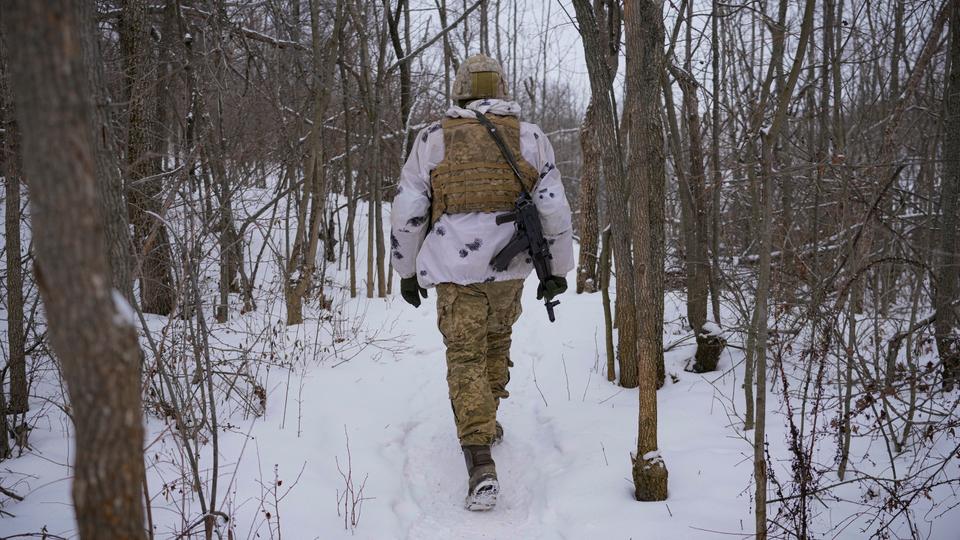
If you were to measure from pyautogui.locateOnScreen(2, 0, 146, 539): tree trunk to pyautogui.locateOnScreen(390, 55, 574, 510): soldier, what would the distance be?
2.08 metres

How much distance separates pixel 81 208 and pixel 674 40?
3.65 metres

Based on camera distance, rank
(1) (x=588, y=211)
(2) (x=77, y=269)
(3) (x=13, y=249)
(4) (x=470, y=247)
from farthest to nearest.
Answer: (1) (x=588, y=211), (3) (x=13, y=249), (4) (x=470, y=247), (2) (x=77, y=269)

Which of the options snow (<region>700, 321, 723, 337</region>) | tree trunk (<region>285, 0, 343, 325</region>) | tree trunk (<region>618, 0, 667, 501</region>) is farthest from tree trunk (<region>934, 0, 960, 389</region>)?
tree trunk (<region>285, 0, 343, 325</region>)

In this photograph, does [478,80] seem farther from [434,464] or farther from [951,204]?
[951,204]

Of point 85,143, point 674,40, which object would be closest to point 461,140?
point 674,40

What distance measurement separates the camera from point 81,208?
0.88m

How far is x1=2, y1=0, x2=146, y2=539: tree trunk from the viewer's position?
0.86 metres

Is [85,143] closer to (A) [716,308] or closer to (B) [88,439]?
(B) [88,439]

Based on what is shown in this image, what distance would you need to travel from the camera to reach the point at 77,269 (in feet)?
2.89

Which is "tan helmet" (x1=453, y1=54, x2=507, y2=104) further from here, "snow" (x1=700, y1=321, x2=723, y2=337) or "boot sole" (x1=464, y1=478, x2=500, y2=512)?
"snow" (x1=700, y1=321, x2=723, y2=337)

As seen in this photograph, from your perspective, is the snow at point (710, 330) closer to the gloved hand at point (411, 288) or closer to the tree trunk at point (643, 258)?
the tree trunk at point (643, 258)

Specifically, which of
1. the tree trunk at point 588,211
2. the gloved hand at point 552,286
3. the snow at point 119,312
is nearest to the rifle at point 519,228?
the gloved hand at point 552,286

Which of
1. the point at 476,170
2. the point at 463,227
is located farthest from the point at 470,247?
the point at 476,170

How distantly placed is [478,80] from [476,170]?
52cm
